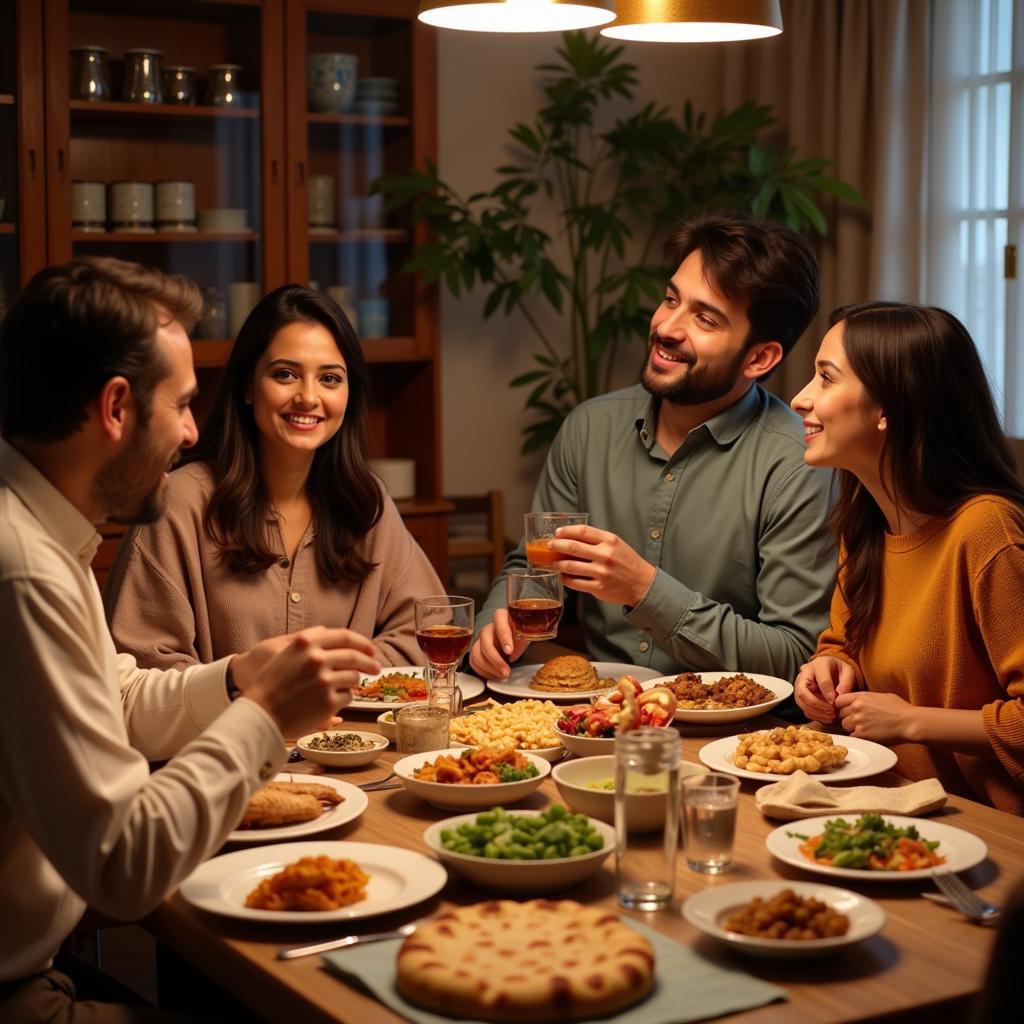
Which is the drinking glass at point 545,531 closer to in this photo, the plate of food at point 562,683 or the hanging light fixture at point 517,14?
the plate of food at point 562,683

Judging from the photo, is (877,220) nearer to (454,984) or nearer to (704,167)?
(704,167)

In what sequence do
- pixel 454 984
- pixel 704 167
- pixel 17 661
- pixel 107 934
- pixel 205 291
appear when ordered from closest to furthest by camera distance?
pixel 454 984
pixel 17 661
pixel 107 934
pixel 205 291
pixel 704 167

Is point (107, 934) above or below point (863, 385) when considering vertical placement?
below

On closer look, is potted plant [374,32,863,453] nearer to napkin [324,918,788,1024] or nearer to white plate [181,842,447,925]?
white plate [181,842,447,925]

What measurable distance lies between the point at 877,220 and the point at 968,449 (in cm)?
260

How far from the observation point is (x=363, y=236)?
4625 millimetres

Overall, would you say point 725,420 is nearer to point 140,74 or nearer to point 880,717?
point 880,717

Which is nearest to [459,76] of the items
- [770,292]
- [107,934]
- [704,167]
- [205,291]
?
[704,167]

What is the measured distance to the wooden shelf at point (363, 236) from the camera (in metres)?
4.54

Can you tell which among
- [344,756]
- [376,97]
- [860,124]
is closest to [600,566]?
[344,756]

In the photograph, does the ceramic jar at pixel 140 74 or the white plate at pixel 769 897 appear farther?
the ceramic jar at pixel 140 74

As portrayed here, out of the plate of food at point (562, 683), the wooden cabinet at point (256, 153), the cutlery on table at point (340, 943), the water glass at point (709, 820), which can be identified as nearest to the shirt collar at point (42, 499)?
the cutlery on table at point (340, 943)

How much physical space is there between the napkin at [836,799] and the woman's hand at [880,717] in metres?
0.23

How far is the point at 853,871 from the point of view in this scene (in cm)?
152
